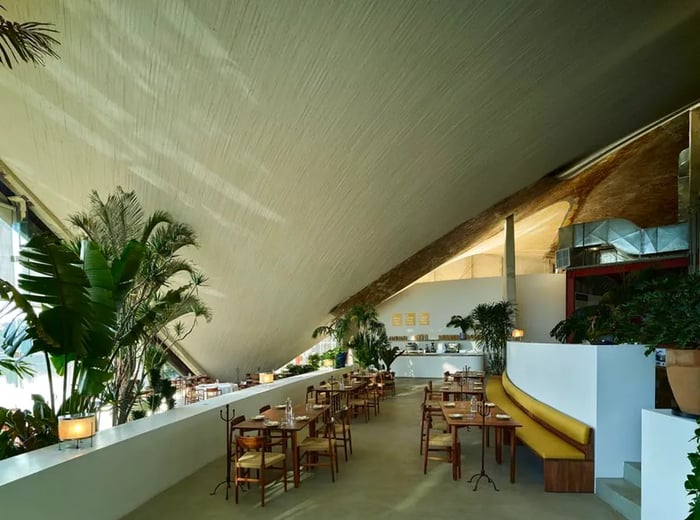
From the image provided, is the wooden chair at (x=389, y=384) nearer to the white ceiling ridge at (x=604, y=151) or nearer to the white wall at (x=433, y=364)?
the white wall at (x=433, y=364)

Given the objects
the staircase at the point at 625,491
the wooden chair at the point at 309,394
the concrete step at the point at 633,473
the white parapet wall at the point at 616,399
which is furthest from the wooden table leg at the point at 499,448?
the wooden chair at the point at 309,394

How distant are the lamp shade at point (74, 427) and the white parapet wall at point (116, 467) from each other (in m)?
0.13

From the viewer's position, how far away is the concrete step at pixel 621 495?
407 cm

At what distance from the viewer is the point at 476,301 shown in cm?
1784

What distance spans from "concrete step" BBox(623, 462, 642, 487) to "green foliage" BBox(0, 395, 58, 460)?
5.80 metres

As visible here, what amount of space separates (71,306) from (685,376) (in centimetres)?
467

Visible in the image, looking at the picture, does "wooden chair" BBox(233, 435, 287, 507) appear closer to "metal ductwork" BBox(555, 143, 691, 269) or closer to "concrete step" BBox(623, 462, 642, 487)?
"concrete step" BBox(623, 462, 642, 487)

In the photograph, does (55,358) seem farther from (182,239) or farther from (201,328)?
(201,328)

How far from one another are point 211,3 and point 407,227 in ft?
24.2

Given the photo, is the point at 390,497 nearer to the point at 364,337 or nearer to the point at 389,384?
the point at 389,384

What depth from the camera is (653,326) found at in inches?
117

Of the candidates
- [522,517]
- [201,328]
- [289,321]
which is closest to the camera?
[522,517]

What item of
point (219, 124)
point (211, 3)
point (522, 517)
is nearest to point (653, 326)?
point (522, 517)

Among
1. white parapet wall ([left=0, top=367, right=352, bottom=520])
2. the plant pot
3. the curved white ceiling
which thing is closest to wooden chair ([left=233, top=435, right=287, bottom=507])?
white parapet wall ([left=0, top=367, right=352, bottom=520])
